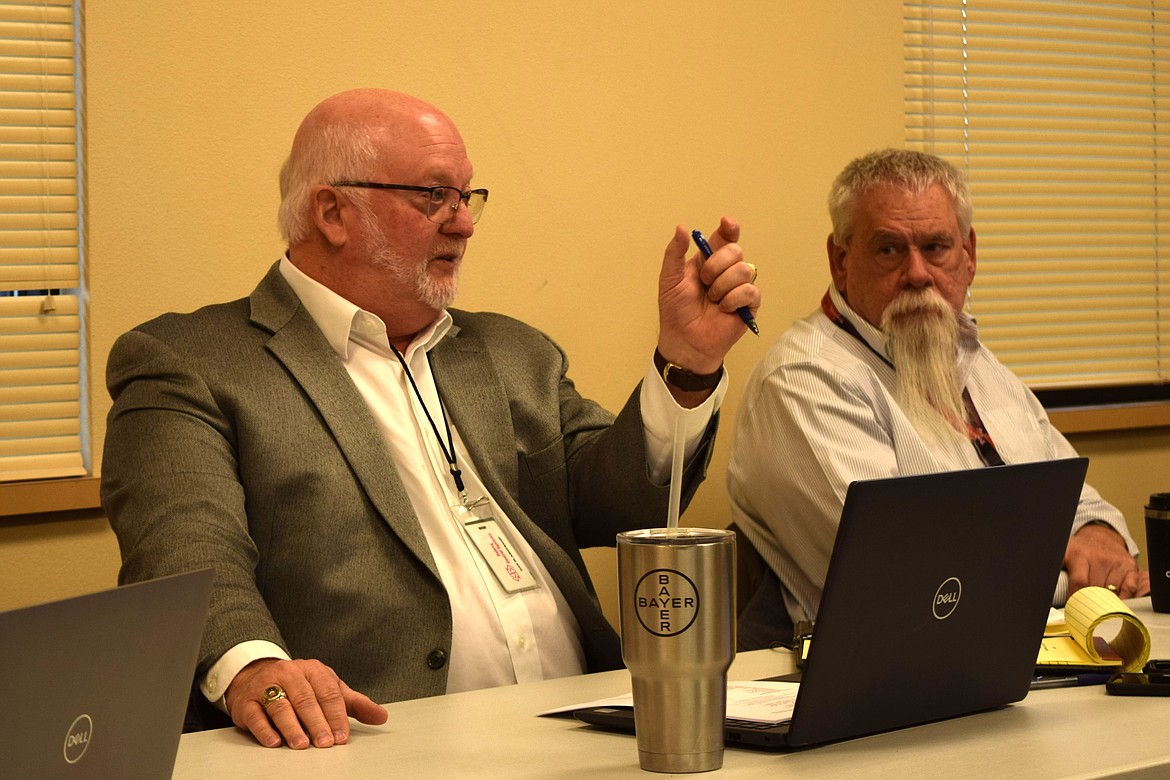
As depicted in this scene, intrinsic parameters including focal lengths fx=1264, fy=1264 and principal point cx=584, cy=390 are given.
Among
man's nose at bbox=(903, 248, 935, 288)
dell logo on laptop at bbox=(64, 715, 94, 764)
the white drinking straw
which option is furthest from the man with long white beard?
dell logo on laptop at bbox=(64, 715, 94, 764)

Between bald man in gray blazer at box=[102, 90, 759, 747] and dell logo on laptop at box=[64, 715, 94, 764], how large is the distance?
22.8 inches

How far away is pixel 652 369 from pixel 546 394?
0.44 meters

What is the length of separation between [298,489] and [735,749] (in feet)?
3.32

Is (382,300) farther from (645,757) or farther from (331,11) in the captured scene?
(645,757)

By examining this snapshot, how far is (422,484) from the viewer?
7.08ft

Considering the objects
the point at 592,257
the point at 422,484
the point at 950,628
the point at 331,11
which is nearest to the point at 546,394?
the point at 422,484

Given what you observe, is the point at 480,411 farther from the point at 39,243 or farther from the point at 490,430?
the point at 39,243

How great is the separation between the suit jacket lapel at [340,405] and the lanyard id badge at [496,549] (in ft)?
0.47

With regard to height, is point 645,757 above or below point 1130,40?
below

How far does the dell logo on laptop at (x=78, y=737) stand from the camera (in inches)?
34.6

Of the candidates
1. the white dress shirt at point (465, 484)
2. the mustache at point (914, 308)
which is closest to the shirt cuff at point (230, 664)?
the white dress shirt at point (465, 484)

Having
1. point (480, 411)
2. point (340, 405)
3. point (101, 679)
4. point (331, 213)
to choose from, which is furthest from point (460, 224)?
point (101, 679)

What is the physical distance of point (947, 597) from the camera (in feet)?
4.03

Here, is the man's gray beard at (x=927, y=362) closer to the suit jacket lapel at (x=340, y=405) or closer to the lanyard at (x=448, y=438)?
the lanyard at (x=448, y=438)
